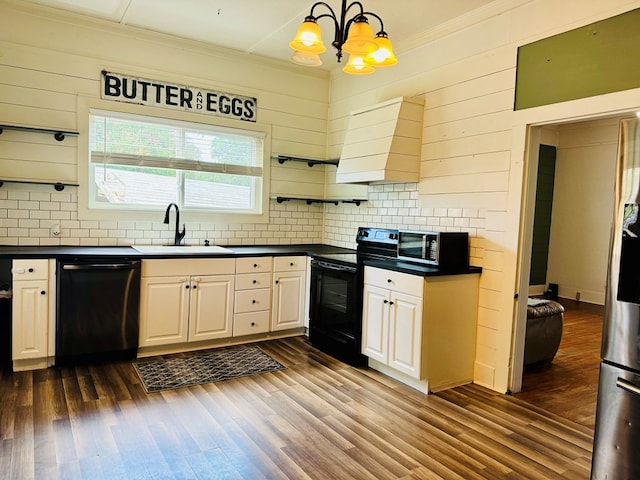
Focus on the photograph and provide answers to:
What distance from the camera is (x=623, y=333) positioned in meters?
1.89

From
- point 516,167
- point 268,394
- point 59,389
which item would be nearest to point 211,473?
point 268,394

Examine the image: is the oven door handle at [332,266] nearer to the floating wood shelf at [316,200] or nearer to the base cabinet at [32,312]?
the floating wood shelf at [316,200]

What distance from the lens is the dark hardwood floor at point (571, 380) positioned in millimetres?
3158

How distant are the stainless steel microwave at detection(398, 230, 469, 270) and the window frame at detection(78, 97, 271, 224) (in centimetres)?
200

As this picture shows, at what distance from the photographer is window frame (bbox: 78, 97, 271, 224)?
4.09m

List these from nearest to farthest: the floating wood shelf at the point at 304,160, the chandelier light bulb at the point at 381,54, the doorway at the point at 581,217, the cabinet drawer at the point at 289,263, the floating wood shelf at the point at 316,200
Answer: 1. the chandelier light bulb at the point at 381,54
2. the cabinet drawer at the point at 289,263
3. the floating wood shelf at the point at 316,200
4. the floating wood shelf at the point at 304,160
5. the doorway at the point at 581,217

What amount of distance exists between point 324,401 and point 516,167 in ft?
6.96

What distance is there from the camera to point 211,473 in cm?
224

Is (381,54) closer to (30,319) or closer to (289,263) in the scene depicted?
(289,263)

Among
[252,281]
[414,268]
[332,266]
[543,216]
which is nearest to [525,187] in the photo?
[414,268]

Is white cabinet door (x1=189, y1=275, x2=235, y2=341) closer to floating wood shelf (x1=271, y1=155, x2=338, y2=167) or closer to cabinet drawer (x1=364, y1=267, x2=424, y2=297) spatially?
cabinet drawer (x1=364, y1=267, x2=424, y2=297)

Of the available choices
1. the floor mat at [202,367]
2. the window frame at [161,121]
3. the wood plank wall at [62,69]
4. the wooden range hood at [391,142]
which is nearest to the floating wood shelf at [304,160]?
the window frame at [161,121]

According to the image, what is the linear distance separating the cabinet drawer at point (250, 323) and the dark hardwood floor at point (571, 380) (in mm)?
2269

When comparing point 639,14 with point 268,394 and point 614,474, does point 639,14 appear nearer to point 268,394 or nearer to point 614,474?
point 614,474
